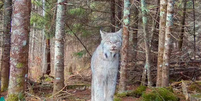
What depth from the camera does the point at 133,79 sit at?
9.69 meters

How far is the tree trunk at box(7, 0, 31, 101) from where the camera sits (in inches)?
212

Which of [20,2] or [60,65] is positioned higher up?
[20,2]

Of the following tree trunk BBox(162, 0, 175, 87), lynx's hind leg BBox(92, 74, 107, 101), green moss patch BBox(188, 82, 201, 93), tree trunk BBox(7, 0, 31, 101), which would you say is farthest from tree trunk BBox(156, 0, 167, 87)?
tree trunk BBox(7, 0, 31, 101)

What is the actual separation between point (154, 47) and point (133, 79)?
193 cm

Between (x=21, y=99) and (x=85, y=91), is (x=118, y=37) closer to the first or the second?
(x=21, y=99)

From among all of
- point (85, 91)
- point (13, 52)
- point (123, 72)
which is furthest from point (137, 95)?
point (13, 52)

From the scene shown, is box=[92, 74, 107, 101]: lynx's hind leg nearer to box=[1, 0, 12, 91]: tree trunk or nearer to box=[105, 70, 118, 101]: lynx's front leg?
box=[105, 70, 118, 101]: lynx's front leg

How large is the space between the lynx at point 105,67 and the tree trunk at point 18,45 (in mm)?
3121

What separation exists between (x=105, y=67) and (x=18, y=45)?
3367mm

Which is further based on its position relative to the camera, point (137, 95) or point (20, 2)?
point (137, 95)

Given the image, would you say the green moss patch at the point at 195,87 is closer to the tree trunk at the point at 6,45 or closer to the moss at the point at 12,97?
the moss at the point at 12,97

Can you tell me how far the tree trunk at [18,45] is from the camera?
5.38 meters

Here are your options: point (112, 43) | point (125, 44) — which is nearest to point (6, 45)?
point (125, 44)

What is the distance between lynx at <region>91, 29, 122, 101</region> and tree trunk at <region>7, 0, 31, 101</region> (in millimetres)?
3121
